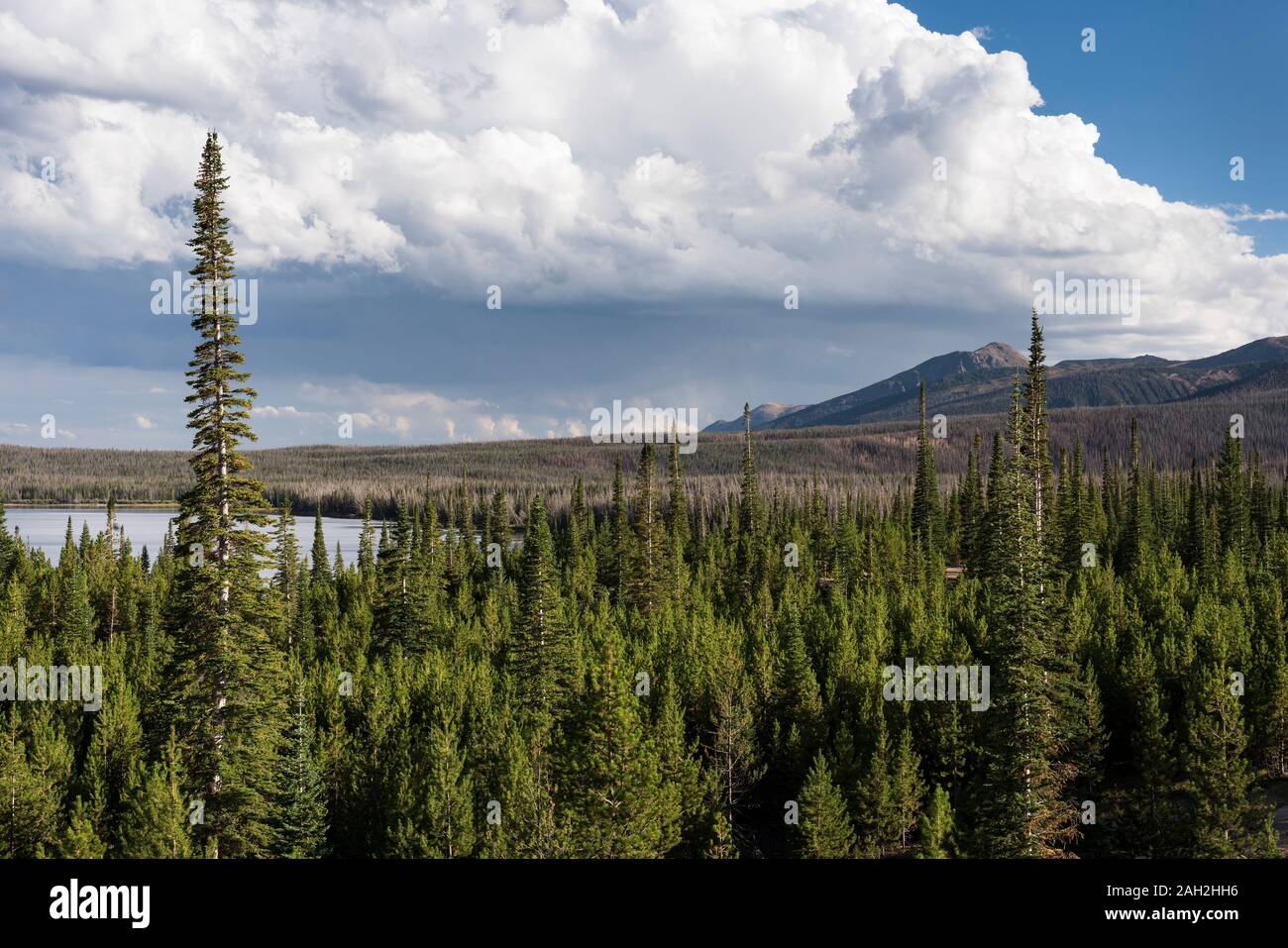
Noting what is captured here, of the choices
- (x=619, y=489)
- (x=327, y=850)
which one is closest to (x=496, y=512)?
(x=619, y=489)

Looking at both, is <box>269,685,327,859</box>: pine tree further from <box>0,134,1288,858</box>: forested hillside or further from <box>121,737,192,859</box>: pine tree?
<box>121,737,192,859</box>: pine tree

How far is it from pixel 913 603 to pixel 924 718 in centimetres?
2344

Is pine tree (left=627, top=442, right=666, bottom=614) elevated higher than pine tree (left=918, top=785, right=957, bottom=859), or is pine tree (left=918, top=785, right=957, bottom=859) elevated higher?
pine tree (left=627, top=442, right=666, bottom=614)

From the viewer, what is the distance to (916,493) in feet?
463

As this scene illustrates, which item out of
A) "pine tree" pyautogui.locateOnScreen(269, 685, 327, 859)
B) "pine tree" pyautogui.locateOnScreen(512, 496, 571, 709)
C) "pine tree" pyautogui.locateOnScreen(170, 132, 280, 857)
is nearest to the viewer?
"pine tree" pyautogui.locateOnScreen(170, 132, 280, 857)

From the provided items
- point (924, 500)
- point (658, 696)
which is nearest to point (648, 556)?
point (658, 696)

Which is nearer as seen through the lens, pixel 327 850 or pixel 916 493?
pixel 327 850

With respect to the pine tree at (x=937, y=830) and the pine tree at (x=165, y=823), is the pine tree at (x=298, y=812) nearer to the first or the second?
the pine tree at (x=165, y=823)

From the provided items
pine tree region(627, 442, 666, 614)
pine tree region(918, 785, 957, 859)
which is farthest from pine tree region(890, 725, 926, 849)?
pine tree region(627, 442, 666, 614)

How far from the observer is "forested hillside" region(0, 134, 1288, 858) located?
107 feet

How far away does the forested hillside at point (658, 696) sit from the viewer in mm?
32625

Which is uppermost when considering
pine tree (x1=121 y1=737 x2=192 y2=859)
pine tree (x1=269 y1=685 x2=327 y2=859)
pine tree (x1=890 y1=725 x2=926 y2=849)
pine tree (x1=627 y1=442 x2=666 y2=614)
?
pine tree (x1=627 y1=442 x2=666 y2=614)

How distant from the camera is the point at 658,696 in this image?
6347cm
